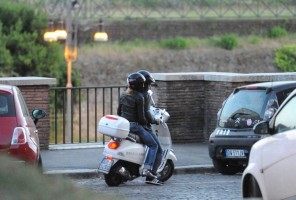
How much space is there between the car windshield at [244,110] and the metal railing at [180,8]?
149 ft

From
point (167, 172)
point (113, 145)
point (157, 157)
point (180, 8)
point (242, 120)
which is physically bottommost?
point (167, 172)

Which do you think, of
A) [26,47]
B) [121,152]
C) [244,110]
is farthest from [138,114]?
[26,47]

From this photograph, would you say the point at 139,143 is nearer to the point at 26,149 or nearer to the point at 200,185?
the point at 200,185

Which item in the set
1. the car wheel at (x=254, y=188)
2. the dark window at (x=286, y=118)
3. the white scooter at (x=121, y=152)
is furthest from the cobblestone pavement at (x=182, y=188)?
the dark window at (x=286, y=118)

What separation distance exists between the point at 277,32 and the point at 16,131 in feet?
176

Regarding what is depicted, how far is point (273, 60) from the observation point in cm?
6606

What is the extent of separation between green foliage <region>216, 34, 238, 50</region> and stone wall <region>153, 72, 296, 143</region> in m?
42.7

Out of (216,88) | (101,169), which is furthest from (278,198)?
(216,88)

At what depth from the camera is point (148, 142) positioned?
16500 mm

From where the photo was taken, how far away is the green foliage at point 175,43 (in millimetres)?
65500

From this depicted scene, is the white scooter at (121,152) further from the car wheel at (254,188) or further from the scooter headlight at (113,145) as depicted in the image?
the car wheel at (254,188)

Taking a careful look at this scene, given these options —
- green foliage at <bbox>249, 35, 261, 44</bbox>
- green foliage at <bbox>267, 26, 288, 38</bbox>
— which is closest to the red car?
green foliage at <bbox>249, 35, 261, 44</bbox>

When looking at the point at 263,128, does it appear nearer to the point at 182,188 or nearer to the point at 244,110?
the point at 182,188

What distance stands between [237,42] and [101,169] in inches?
2007
